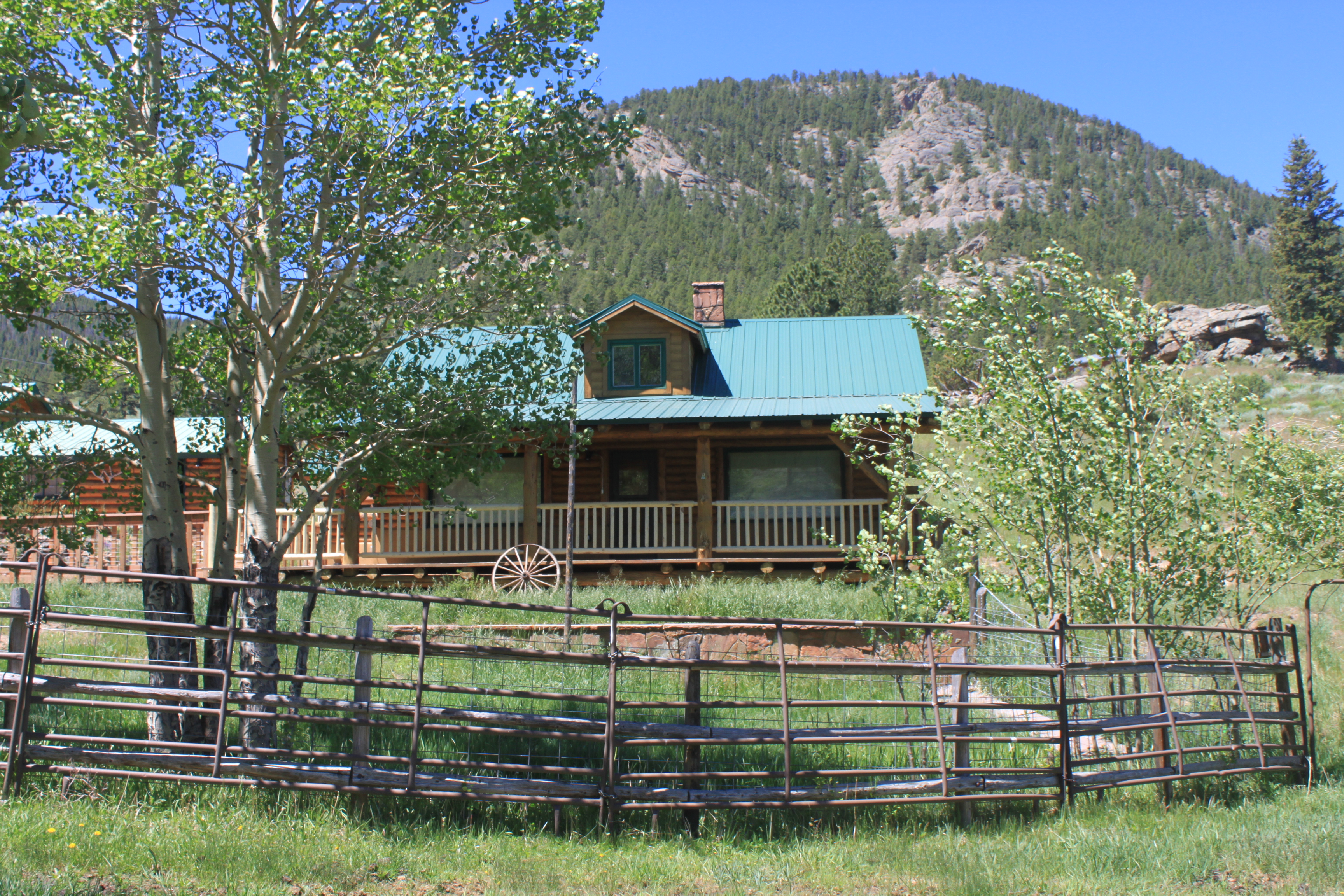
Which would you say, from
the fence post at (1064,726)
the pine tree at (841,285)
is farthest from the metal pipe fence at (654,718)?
the pine tree at (841,285)

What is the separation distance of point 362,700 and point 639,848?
2.35 meters

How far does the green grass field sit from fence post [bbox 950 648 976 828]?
121 millimetres

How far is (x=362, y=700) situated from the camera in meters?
7.05

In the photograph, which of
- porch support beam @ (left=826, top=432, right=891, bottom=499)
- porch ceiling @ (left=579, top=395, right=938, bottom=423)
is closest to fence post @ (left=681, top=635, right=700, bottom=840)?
porch support beam @ (left=826, top=432, right=891, bottom=499)

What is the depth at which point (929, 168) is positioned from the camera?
195 metres

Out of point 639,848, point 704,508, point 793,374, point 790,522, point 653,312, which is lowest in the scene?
point 639,848

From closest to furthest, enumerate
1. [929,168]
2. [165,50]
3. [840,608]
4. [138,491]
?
[165,50]
[138,491]
[840,608]
[929,168]

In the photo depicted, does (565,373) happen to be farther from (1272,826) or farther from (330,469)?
(1272,826)

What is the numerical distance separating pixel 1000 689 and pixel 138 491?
944 centimetres

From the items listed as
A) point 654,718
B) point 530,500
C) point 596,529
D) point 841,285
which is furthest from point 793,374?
point 841,285

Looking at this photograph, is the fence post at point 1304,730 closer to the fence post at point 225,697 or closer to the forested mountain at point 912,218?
the fence post at point 225,697

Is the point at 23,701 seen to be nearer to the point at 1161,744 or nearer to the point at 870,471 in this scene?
the point at 1161,744

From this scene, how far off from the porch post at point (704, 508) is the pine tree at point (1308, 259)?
44.5 metres

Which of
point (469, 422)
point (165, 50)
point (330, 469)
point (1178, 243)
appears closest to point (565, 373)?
point (469, 422)
